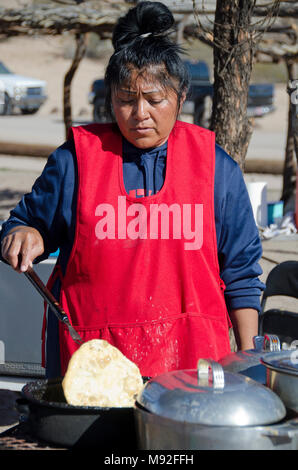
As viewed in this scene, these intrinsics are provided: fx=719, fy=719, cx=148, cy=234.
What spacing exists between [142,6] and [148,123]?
0.28 m

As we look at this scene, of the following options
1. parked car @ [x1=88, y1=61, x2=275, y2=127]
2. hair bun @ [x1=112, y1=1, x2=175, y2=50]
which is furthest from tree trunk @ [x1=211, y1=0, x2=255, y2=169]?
parked car @ [x1=88, y1=61, x2=275, y2=127]

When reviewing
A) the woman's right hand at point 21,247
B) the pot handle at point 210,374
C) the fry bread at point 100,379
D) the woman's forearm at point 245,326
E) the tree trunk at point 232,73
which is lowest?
the woman's forearm at point 245,326

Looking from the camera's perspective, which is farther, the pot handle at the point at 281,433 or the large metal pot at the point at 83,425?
the large metal pot at the point at 83,425

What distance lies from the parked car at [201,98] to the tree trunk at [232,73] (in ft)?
14.6

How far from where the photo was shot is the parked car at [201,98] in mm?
13969

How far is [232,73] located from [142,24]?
206 centimetres

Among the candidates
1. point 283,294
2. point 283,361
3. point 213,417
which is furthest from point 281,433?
point 283,294

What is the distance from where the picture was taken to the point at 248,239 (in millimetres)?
1755

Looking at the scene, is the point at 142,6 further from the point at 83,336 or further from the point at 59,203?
the point at 83,336

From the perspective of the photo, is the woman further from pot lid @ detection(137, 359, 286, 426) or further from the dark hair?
pot lid @ detection(137, 359, 286, 426)

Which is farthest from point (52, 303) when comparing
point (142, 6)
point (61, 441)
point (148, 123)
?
point (142, 6)

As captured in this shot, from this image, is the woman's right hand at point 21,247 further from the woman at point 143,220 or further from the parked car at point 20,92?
the parked car at point 20,92

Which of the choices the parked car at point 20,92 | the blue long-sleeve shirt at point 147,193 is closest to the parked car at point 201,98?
the parked car at point 20,92

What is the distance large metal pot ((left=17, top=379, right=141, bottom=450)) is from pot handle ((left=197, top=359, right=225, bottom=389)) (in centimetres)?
15
